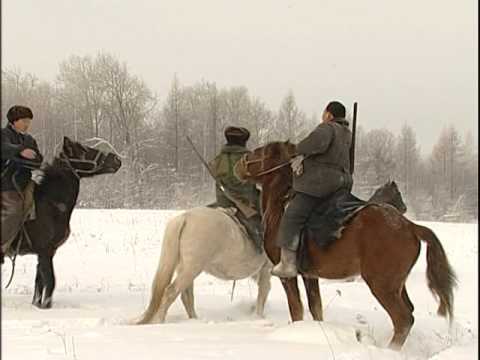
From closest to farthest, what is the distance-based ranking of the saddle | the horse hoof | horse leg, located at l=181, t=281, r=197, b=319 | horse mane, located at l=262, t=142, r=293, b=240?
the saddle → horse mane, located at l=262, t=142, r=293, b=240 → horse leg, located at l=181, t=281, r=197, b=319 → the horse hoof

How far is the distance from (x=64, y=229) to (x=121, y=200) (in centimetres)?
1697

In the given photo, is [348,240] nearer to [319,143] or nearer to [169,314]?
[319,143]

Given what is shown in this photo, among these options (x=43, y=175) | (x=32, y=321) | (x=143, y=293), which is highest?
(x=43, y=175)

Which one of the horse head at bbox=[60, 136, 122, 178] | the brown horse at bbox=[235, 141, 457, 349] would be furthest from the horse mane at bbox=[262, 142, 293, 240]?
the horse head at bbox=[60, 136, 122, 178]

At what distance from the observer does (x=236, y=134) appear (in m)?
7.41

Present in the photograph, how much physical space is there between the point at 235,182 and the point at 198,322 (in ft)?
6.34

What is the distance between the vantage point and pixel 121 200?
24.4 m

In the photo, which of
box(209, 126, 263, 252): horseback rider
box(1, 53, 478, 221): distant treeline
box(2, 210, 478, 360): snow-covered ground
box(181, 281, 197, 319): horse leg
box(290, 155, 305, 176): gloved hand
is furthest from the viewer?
box(1, 53, 478, 221): distant treeline

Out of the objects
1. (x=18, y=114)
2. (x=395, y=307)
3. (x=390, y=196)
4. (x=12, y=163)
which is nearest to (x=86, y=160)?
(x=395, y=307)

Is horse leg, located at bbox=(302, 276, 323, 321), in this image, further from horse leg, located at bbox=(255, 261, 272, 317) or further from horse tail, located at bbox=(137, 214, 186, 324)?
horse tail, located at bbox=(137, 214, 186, 324)

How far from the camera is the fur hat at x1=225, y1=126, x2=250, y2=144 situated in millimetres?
7398

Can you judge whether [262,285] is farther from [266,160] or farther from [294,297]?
[266,160]

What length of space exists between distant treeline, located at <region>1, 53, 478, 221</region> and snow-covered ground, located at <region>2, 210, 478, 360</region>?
9.03 m

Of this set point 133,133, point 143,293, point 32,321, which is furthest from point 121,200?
point 32,321
